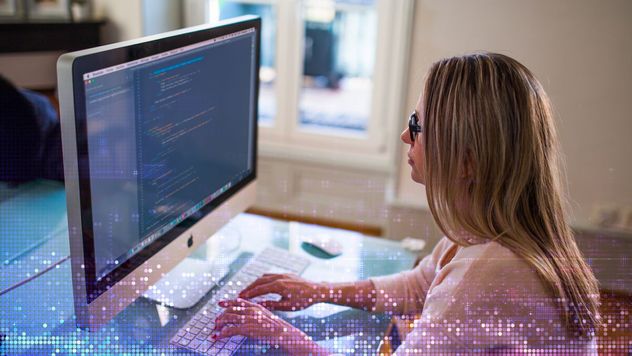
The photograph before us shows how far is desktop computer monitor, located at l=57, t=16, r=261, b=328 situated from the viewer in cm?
83

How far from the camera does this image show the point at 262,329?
0.98 metres

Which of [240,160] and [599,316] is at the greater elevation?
[240,160]

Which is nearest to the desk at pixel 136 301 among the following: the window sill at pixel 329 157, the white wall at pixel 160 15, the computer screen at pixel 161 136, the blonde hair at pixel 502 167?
the computer screen at pixel 161 136

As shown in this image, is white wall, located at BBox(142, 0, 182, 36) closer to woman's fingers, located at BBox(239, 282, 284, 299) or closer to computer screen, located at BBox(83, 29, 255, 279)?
computer screen, located at BBox(83, 29, 255, 279)

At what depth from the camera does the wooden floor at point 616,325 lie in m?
1.04

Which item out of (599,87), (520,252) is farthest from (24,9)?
(520,252)

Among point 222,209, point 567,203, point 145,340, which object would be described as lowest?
point 145,340

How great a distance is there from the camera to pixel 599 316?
979 millimetres

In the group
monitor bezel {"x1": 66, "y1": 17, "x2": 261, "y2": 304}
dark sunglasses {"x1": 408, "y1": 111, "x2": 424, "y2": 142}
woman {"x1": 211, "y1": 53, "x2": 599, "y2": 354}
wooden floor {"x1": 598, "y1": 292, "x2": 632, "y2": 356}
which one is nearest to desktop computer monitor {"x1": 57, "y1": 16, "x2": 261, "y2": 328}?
monitor bezel {"x1": 66, "y1": 17, "x2": 261, "y2": 304}

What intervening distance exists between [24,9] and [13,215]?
5.28ft

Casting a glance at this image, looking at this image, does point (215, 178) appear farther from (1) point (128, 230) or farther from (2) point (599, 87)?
(2) point (599, 87)

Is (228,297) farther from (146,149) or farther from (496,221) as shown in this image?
(496,221)

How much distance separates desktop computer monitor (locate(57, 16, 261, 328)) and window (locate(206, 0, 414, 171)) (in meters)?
1.32

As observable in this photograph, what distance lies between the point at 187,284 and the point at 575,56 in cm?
168
